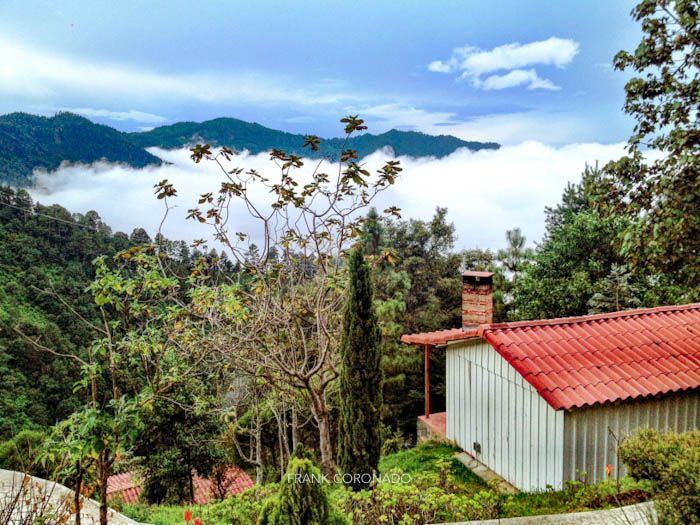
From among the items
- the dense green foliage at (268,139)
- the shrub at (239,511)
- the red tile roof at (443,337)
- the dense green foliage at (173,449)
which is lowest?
the dense green foliage at (173,449)

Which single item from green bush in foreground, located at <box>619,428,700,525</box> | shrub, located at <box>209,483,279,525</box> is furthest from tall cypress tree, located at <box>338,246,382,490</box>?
green bush in foreground, located at <box>619,428,700,525</box>

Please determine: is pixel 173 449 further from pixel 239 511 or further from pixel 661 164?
pixel 661 164

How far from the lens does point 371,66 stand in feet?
42.8

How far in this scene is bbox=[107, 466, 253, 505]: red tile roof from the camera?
9477 millimetres

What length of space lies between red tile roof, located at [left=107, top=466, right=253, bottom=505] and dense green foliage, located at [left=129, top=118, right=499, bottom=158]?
7.20 metres

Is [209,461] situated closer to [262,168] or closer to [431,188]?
[262,168]

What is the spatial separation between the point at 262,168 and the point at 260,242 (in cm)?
97

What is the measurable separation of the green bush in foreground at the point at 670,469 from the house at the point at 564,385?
1893 mm

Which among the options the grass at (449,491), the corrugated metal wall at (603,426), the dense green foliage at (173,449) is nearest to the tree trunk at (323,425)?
the grass at (449,491)

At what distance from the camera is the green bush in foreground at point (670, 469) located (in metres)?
2.92

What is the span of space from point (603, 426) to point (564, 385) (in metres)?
0.85

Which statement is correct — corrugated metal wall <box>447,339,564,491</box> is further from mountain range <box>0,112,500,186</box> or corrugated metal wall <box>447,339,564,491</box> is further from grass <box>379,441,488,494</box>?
mountain range <box>0,112,500,186</box>

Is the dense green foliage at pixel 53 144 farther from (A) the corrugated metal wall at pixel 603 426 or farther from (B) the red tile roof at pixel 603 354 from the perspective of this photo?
(A) the corrugated metal wall at pixel 603 426

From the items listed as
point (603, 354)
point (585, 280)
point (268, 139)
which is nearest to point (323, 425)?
point (603, 354)
